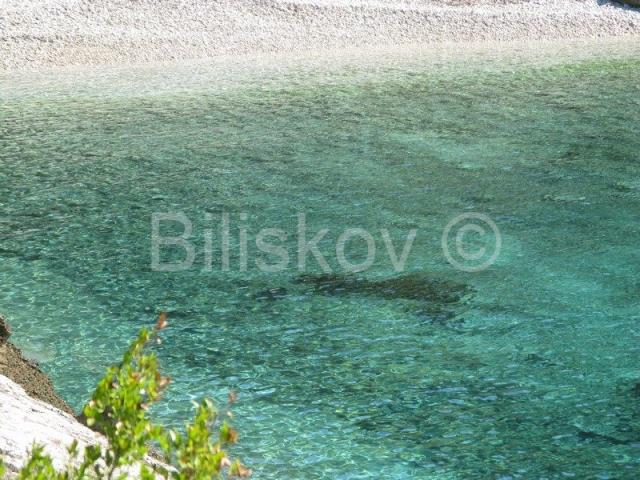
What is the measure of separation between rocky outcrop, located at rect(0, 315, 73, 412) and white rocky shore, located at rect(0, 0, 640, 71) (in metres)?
12.4

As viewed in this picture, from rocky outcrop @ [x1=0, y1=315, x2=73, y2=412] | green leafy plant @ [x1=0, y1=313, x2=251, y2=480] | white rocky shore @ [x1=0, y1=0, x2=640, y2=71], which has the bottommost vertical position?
rocky outcrop @ [x1=0, y1=315, x2=73, y2=412]

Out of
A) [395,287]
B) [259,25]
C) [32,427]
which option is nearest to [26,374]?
[32,427]

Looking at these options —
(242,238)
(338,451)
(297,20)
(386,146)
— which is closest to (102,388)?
(338,451)

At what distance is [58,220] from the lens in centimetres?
786

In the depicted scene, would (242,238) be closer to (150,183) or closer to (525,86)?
(150,183)

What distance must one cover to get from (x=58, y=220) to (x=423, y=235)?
9.88 feet

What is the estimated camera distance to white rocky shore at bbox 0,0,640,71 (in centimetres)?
1698

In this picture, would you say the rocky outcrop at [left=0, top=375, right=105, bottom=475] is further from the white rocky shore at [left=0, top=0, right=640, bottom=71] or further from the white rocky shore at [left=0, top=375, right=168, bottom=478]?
the white rocky shore at [left=0, top=0, right=640, bottom=71]

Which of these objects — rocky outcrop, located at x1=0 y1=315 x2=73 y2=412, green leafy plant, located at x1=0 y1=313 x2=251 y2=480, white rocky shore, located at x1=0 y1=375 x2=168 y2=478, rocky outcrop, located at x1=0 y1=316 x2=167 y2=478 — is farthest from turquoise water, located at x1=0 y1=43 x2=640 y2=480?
green leafy plant, located at x1=0 y1=313 x2=251 y2=480

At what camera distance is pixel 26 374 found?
4.52 metres

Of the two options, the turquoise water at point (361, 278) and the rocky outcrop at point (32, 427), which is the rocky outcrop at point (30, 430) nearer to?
the rocky outcrop at point (32, 427)

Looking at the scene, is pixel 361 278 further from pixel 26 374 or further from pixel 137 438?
pixel 137 438

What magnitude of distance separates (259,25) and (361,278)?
13008 millimetres

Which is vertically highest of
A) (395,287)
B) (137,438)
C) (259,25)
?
(259,25)
